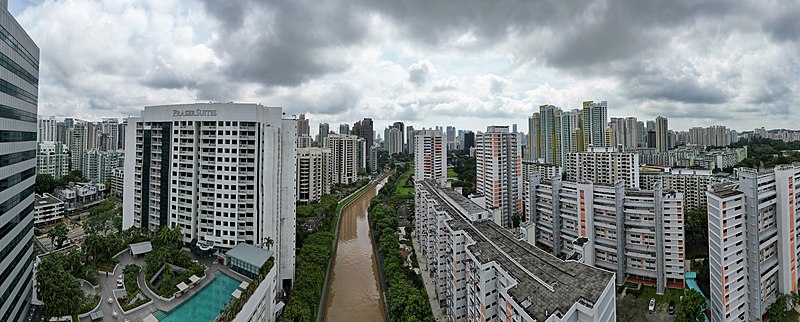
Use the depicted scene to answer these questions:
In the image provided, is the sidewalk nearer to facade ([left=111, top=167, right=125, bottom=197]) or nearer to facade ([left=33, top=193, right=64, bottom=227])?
facade ([left=33, top=193, right=64, bottom=227])

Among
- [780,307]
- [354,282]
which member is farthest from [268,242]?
[780,307]

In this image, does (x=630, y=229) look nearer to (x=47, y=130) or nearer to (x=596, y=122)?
(x=596, y=122)

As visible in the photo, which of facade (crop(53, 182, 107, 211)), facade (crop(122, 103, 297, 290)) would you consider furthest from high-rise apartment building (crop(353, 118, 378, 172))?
facade (crop(122, 103, 297, 290))

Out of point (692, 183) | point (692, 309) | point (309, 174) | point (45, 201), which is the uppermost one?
point (309, 174)

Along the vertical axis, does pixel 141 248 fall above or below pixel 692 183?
below

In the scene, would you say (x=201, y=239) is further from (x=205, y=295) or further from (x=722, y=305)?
(x=722, y=305)

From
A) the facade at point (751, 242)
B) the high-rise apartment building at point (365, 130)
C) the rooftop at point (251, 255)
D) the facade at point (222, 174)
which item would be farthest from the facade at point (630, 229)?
the high-rise apartment building at point (365, 130)

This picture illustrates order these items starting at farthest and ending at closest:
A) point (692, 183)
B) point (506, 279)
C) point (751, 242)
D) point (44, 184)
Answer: point (44, 184)
point (692, 183)
point (751, 242)
point (506, 279)

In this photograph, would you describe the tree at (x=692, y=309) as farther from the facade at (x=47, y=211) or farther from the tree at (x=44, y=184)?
the tree at (x=44, y=184)
